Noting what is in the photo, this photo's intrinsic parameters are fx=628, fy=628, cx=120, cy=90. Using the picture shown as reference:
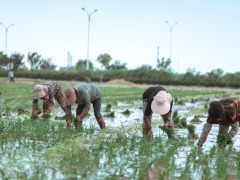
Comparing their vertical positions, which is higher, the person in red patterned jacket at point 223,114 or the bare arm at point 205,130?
the person in red patterned jacket at point 223,114

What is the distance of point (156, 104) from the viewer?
368 inches

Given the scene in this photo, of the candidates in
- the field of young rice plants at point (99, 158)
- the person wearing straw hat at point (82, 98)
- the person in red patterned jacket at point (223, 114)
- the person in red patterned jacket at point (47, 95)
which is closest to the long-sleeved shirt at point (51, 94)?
the person in red patterned jacket at point (47, 95)

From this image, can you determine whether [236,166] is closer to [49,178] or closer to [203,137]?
[203,137]

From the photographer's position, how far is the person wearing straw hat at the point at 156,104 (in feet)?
30.5

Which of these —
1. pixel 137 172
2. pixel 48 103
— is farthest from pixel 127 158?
pixel 48 103

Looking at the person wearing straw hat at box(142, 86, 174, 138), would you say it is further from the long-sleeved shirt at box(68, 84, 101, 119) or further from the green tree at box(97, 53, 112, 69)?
the green tree at box(97, 53, 112, 69)

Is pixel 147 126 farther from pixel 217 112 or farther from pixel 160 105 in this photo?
pixel 217 112

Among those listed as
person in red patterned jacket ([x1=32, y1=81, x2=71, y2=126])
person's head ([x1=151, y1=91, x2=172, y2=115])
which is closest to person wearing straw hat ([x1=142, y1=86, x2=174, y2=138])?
person's head ([x1=151, y1=91, x2=172, y2=115])

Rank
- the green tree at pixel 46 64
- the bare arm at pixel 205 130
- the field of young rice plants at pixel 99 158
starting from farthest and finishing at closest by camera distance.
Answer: the green tree at pixel 46 64 → the bare arm at pixel 205 130 → the field of young rice plants at pixel 99 158

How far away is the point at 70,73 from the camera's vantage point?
2680 inches

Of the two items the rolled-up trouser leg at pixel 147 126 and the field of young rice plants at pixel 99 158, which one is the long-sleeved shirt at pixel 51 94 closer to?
the field of young rice plants at pixel 99 158

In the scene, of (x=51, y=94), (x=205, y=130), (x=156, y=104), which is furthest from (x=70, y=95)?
(x=205, y=130)

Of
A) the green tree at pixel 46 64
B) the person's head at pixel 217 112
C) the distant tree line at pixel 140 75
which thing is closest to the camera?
the person's head at pixel 217 112

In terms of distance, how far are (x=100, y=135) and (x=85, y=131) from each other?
373 millimetres
